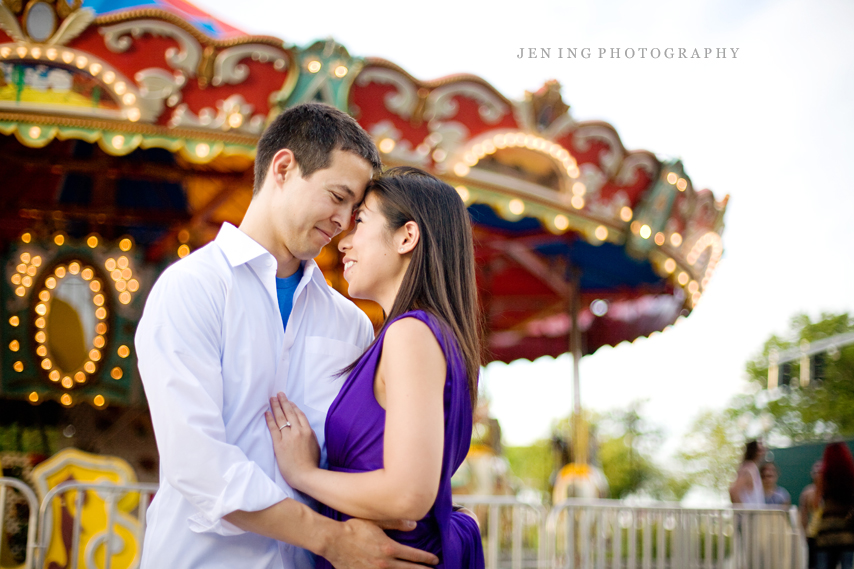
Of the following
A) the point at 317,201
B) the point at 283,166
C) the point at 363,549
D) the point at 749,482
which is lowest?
the point at 749,482

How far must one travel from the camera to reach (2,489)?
4.13m

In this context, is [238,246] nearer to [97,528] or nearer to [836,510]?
[97,528]

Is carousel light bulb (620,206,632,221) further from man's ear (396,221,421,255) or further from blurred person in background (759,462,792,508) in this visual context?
man's ear (396,221,421,255)

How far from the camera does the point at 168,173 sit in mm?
6453

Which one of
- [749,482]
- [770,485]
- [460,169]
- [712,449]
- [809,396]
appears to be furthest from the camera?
[712,449]

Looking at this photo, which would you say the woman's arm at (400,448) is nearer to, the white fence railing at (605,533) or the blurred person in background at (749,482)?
the white fence railing at (605,533)

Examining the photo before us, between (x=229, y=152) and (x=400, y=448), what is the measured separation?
408 cm

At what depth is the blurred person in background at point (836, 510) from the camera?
6168 millimetres

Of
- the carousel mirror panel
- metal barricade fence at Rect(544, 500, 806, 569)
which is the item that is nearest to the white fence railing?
metal barricade fence at Rect(544, 500, 806, 569)

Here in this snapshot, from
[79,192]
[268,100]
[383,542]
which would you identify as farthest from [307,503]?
[79,192]

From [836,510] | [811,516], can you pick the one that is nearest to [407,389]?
[836,510]

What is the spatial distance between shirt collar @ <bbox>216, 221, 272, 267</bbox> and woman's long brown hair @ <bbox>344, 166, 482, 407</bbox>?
1.15 feet

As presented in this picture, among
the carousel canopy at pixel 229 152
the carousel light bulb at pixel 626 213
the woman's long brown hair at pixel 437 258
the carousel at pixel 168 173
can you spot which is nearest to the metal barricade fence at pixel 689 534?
the carousel at pixel 168 173

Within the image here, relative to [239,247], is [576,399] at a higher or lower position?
lower
